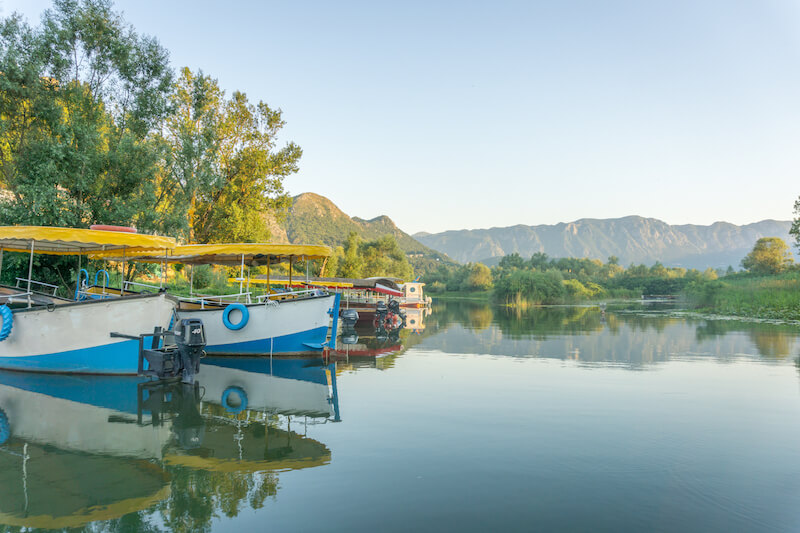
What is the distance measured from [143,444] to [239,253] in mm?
8190

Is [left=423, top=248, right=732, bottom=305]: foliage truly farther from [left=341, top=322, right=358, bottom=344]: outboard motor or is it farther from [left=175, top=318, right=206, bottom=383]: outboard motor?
[left=175, top=318, right=206, bottom=383]: outboard motor

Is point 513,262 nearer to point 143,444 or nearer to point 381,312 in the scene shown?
point 381,312

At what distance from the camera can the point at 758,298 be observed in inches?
1251

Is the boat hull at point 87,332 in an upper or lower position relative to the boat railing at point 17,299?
lower

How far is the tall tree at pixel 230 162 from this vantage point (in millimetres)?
25494

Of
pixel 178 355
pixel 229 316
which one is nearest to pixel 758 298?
pixel 229 316

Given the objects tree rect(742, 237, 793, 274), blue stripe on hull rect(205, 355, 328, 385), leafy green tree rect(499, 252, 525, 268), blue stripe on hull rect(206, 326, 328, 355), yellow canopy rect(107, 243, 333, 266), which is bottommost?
blue stripe on hull rect(205, 355, 328, 385)

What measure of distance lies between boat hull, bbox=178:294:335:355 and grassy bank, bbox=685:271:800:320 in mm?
25806

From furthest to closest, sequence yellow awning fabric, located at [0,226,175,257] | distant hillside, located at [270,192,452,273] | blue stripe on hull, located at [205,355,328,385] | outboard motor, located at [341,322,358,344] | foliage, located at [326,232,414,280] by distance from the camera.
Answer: distant hillside, located at [270,192,452,273], foliage, located at [326,232,414,280], outboard motor, located at [341,322,358,344], blue stripe on hull, located at [205,355,328,385], yellow awning fabric, located at [0,226,175,257]

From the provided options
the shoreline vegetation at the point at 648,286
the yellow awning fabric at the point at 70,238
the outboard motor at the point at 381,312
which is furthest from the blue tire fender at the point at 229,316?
the shoreline vegetation at the point at 648,286

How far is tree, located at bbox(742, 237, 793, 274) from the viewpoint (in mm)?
47312

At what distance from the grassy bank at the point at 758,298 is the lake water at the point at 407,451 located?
22813 mm

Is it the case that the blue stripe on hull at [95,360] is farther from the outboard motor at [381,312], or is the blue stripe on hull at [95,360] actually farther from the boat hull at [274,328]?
the outboard motor at [381,312]

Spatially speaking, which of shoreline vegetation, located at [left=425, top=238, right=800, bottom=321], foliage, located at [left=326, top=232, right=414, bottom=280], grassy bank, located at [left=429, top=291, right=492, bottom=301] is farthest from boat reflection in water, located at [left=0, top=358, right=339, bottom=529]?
grassy bank, located at [left=429, top=291, right=492, bottom=301]
